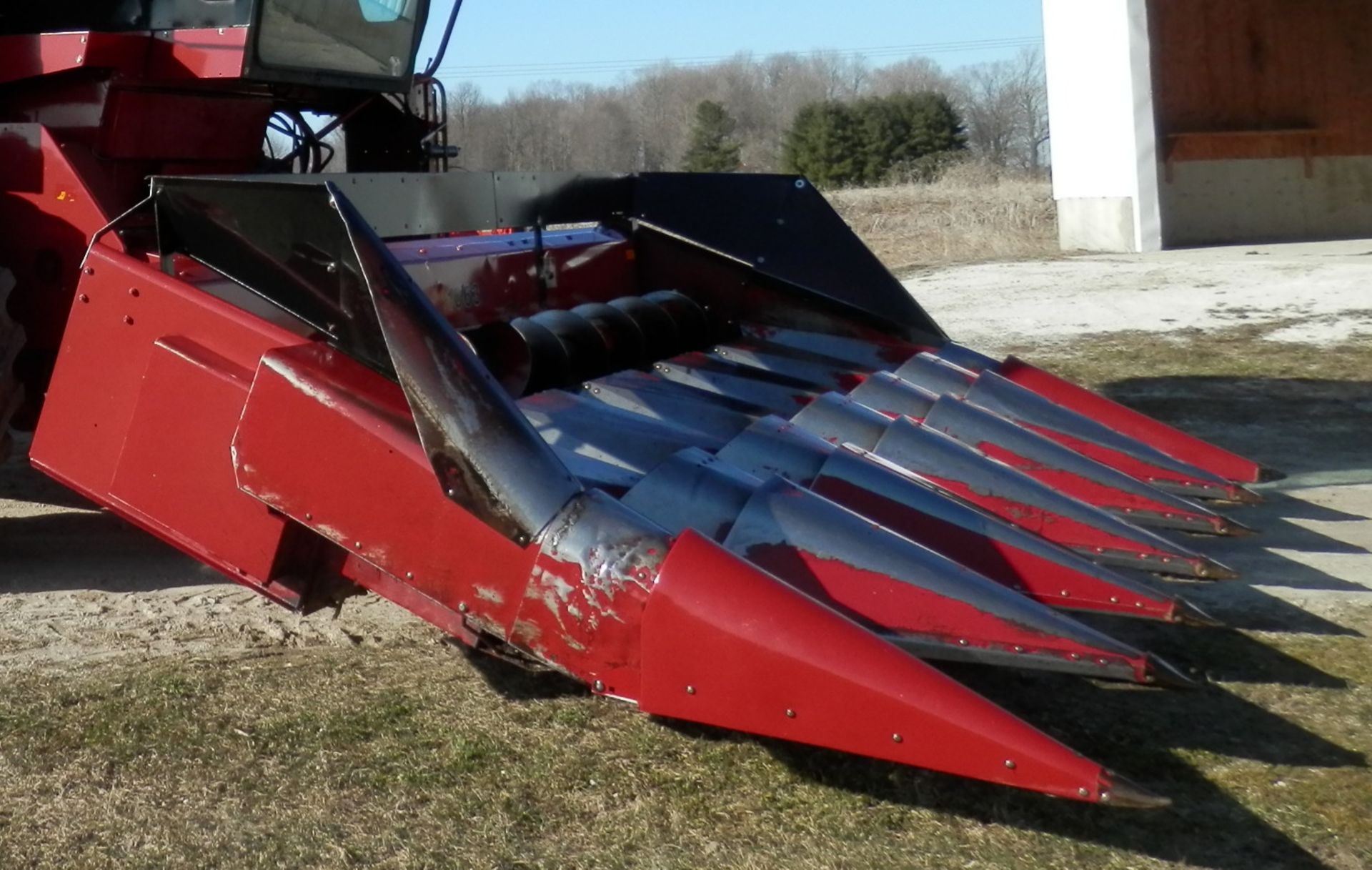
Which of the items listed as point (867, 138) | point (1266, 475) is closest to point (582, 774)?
point (1266, 475)

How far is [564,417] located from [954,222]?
16.2 m

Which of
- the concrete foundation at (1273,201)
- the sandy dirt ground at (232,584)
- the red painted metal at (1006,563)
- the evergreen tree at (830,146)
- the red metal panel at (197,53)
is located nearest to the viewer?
the red painted metal at (1006,563)

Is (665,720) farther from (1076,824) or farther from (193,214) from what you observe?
(193,214)

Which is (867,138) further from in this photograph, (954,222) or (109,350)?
(109,350)

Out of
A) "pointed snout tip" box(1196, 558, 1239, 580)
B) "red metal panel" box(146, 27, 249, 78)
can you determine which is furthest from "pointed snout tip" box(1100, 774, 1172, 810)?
"red metal panel" box(146, 27, 249, 78)

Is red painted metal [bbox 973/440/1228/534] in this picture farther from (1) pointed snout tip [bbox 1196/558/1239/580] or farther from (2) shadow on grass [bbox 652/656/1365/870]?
(2) shadow on grass [bbox 652/656/1365/870]

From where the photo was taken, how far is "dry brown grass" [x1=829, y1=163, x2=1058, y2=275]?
53.4 feet

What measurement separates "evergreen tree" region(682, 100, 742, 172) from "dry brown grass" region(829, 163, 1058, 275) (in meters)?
6.38

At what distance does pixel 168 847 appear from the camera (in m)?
2.65

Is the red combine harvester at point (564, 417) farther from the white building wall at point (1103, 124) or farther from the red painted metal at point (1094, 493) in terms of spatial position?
the white building wall at point (1103, 124)

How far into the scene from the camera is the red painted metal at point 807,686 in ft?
7.65

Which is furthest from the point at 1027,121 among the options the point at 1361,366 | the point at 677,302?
the point at 677,302

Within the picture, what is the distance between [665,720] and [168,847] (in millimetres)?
1074

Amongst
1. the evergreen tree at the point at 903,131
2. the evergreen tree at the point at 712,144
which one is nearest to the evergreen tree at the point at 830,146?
the evergreen tree at the point at 903,131
